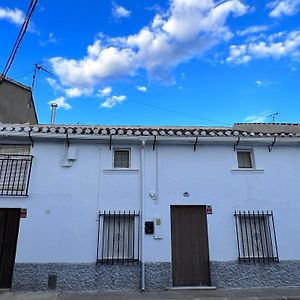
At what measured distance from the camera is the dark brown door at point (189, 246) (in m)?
7.72

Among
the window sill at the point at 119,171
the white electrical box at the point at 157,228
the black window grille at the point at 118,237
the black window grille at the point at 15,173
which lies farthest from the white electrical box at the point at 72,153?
the white electrical box at the point at 157,228

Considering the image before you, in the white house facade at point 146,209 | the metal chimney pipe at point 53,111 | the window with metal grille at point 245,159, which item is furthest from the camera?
the metal chimney pipe at point 53,111

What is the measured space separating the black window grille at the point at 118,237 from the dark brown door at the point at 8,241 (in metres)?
2.41

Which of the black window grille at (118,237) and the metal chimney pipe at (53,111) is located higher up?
the metal chimney pipe at (53,111)

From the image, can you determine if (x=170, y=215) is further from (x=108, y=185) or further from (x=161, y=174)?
(x=108, y=185)

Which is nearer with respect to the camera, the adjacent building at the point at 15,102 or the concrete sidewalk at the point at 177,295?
the concrete sidewalk at the point at 177,295

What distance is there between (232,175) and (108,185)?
143 inches

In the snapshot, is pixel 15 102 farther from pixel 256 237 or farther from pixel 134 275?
pixel 256 237

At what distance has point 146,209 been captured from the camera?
7.94 m

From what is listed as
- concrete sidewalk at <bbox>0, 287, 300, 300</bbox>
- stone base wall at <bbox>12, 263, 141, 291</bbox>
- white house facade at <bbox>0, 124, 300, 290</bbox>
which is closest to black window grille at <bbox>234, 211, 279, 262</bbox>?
white house facade at <bbox>0, 124, 300, 290</bbox>

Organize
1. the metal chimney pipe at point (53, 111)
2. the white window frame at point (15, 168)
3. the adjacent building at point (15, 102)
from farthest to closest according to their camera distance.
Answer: the metal chimney pipe at point (53, 111) < the adjacent building at point (15, 102) < the white window frame at point (15, 168)

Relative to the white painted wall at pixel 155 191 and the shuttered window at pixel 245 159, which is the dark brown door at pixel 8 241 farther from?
the shuttered window at pixel 245 159

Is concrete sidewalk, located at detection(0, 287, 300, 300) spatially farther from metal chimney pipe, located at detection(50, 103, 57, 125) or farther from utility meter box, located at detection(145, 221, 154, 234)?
metal chimney pipe, located at detection(50, 103, 57, 125)

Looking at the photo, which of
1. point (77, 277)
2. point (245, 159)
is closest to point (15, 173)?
point (77, 277)
